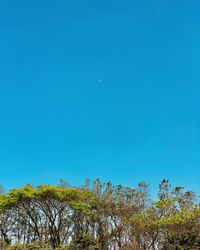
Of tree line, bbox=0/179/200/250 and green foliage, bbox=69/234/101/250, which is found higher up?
tree line, bbox=0/179/200/250

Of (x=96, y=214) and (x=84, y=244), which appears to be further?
(x=96, y=214)

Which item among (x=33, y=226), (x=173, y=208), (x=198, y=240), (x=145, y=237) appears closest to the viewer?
(x=198, y=240)

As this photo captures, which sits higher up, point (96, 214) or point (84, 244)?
point (96, 214)

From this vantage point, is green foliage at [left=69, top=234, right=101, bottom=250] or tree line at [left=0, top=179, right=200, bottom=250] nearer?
green foliage at [left=69, top=234, right=101, bottom=250]

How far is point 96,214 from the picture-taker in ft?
70.4

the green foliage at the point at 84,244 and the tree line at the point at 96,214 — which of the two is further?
the tree line at the point at 96,214

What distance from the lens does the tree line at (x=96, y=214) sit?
19422 millimetres

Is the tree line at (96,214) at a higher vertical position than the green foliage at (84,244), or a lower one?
higher

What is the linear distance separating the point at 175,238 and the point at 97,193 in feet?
23.6

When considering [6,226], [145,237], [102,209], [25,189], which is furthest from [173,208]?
[6,226]

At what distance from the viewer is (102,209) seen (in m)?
21.8

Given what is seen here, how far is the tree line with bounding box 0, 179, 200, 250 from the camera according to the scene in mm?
19422

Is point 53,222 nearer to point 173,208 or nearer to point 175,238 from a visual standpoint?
point 173,208

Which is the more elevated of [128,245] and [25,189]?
[25,189]
